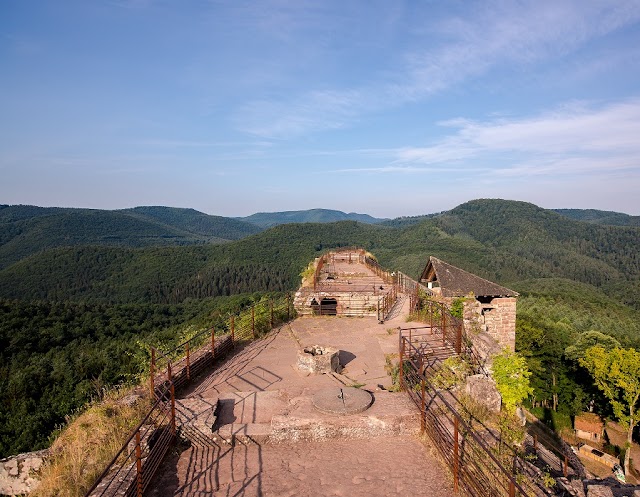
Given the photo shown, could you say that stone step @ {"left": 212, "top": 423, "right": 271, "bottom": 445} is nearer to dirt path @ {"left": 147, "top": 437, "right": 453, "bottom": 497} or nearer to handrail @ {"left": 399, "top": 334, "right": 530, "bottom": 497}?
dirt path @ {"left": 147, "top": 437, "right": 453, "bottom": 497}

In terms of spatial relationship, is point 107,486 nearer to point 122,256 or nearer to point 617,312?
point 617,312

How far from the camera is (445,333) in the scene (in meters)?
10.9

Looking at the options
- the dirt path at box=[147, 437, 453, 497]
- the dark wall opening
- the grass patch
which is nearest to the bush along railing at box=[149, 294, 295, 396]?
the grass patch

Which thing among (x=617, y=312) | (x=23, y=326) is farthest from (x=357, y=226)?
(x=23, y=326)

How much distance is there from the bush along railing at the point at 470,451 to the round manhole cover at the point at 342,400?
94cm

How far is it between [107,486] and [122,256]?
421 ft

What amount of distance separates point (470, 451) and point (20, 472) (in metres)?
7.39

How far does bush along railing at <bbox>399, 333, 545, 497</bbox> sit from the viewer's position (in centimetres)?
524

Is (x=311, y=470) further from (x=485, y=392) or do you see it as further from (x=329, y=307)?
(x=329, y=307)

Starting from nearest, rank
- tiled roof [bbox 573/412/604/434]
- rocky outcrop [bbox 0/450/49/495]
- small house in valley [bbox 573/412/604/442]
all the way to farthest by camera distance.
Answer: rocky outcrop [bbox 0/450/49/495]
small house in valley [bbox 573/412/604/442]
tiled roof [bbox 573/412/604/434]

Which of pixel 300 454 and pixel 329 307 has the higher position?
pixel 329 307

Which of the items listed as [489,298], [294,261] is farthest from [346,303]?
[294,261]

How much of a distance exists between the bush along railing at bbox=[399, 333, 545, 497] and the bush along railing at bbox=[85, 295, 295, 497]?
425 centimetres

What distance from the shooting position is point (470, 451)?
20.0 ft
